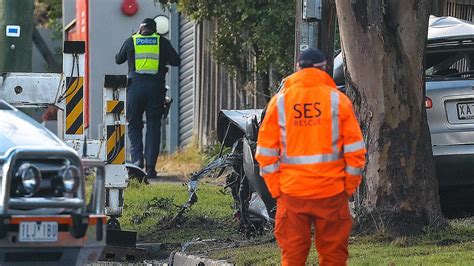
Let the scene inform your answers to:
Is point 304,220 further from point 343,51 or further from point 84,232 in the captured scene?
point 343,51

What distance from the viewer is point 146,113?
1789cm

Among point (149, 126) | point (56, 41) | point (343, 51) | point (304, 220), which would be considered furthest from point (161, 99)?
point (56, 41)

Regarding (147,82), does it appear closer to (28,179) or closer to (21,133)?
(21,133)

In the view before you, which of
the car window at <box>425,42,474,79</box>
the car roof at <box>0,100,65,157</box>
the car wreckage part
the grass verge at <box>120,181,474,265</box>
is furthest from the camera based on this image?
the car window at <box>425,42,474,79</box>

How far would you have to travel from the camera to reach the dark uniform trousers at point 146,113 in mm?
17500

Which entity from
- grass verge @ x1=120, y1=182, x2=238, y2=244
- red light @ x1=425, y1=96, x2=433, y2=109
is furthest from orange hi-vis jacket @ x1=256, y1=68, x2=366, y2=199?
grass verge @ x1=120, y1=182, x2=238, y2=244

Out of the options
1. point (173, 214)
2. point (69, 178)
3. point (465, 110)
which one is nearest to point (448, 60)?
point (465, 110)

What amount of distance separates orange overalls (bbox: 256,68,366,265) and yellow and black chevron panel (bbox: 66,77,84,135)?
3.36 metres

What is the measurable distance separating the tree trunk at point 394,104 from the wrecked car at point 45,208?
3118 mm

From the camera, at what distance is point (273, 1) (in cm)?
1755

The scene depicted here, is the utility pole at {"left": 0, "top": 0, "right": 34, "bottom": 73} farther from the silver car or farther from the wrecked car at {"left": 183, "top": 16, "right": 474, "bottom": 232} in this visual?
the silver car

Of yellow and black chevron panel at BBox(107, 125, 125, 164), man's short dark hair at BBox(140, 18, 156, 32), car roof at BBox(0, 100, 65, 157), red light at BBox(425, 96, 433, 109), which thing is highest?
car roof at BBox(0, 100, 65, 157)

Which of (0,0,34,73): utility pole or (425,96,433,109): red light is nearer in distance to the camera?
(425,96,433,109): red light

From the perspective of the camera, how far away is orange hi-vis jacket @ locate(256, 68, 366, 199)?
27.3 ft
